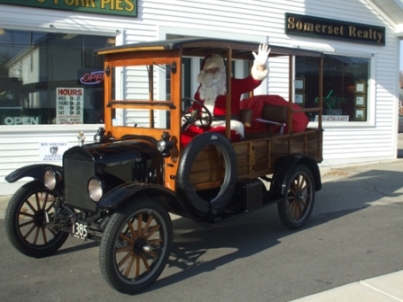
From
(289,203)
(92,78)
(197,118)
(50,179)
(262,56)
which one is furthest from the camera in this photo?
(92,78)

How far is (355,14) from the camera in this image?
13.0 meters

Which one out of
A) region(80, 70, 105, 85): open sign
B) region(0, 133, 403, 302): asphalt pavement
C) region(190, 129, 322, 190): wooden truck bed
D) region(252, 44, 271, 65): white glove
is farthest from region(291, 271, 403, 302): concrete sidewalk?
region(80, 70, 105, 85): open sign

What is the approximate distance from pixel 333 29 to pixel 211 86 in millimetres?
7572

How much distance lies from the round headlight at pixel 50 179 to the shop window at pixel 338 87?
7976mm

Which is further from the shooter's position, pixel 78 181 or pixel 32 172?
pixel 32 172

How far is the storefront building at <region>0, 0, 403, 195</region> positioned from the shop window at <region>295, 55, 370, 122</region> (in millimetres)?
25

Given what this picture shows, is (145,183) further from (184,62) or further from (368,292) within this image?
(184,62)

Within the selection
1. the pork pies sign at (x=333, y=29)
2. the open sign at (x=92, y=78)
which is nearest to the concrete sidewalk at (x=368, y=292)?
the open sign at (x=92, y=78)

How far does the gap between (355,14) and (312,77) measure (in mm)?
2097

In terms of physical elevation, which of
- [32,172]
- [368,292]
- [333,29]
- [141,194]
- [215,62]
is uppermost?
[333,29]

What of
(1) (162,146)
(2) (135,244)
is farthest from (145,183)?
(2) (135,244)

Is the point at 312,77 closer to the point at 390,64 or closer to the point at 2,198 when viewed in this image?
the point at 390,64

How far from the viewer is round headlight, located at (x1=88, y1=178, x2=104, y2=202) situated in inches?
185

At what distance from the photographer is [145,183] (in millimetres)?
4664
